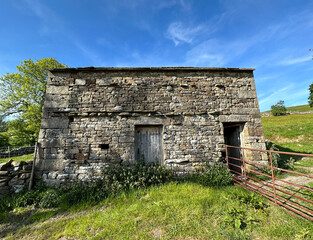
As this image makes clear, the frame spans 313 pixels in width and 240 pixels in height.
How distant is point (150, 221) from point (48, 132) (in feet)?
16.1

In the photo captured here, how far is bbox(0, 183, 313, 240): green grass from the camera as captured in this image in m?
2.68

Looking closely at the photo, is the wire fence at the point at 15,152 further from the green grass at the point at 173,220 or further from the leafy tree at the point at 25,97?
the green grass at the point at 173,220

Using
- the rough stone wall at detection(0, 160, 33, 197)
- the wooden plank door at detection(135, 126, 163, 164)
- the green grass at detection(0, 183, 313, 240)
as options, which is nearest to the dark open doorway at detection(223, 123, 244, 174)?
the green grass at detection(0, 183, 313, 240)

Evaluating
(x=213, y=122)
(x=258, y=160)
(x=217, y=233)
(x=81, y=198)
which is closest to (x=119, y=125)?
(x=81, y=198)

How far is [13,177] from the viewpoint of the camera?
453 cm

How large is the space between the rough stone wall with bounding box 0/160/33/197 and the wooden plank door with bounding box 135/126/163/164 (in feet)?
12.6

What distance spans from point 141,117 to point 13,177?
15.6 ft

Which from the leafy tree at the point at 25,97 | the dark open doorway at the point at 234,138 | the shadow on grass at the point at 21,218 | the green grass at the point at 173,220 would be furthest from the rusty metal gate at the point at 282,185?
the leafy tree at the point at 25,97

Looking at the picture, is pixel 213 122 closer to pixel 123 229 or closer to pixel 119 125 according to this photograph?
pixel 119 125

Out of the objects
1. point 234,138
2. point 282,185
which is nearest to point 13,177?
point 234,138

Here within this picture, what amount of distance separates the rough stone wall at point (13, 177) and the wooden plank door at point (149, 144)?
→ 384 cm

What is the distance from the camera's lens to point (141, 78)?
5758 millimetres

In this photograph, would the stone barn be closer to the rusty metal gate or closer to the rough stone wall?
the rough stone wall

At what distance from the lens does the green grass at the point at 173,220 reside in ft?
8.80
